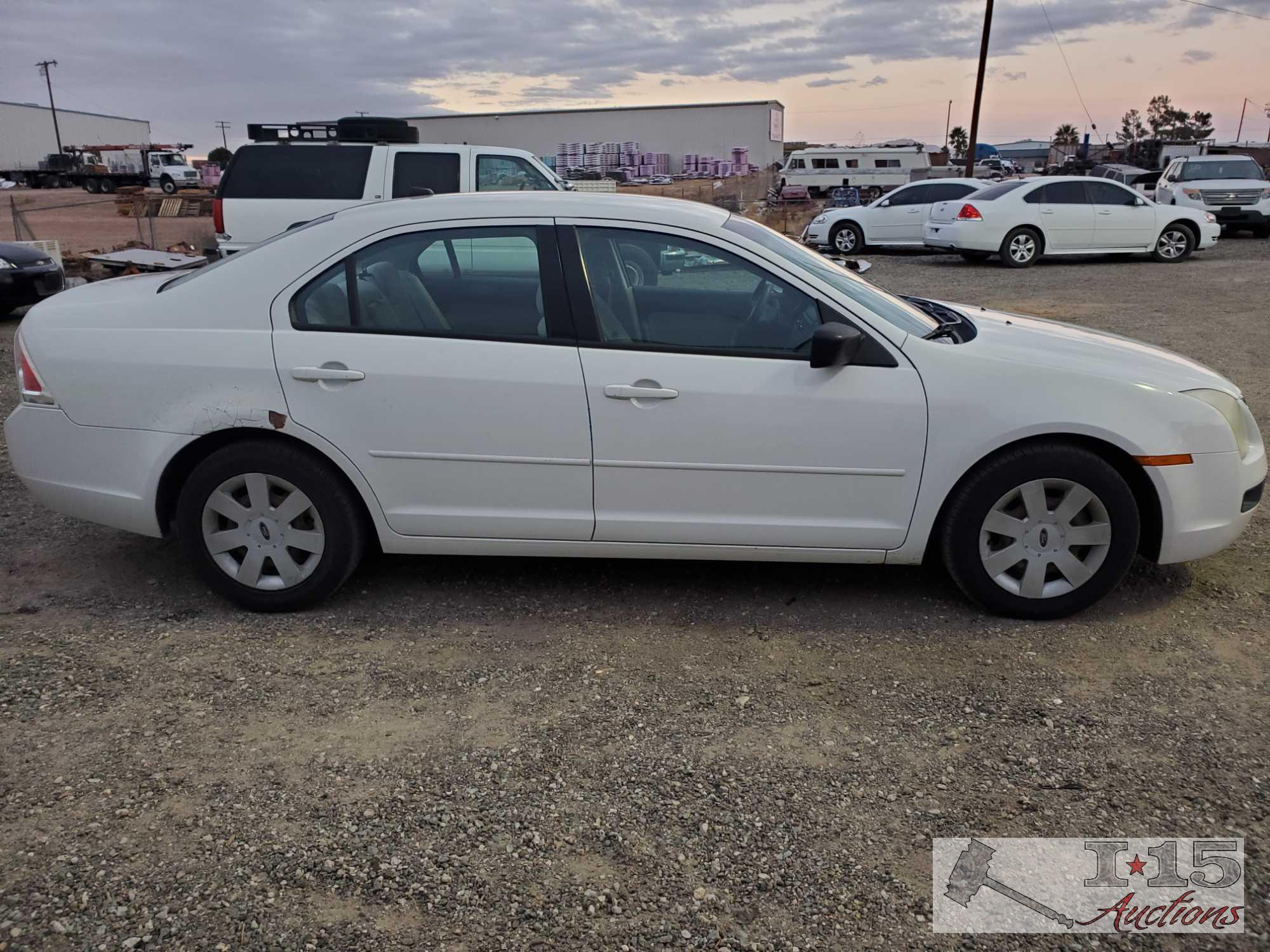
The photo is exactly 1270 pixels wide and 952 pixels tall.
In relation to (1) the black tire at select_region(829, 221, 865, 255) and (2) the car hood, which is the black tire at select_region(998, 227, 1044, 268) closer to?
(1) the black tire at select_region(829, 221, 865, 255)

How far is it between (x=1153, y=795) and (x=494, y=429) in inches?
99.2

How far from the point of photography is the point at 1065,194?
677 inches

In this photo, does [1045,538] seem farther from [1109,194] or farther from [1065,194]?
[1109,194]

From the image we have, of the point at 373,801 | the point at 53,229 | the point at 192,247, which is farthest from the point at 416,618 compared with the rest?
the point at 53,229

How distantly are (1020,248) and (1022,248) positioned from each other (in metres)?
0.03

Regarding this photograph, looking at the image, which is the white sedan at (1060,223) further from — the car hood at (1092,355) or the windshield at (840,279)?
the windshield at (840,279)

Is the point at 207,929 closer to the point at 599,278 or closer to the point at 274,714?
the point at 274,714

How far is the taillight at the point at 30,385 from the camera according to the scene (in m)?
4.02

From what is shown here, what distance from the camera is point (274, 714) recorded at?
337cm

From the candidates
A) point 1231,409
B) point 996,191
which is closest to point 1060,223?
point 996,191

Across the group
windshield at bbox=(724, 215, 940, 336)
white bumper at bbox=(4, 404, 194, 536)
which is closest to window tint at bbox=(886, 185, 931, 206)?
windshield at bbox=(724, 215, 940, 336)
